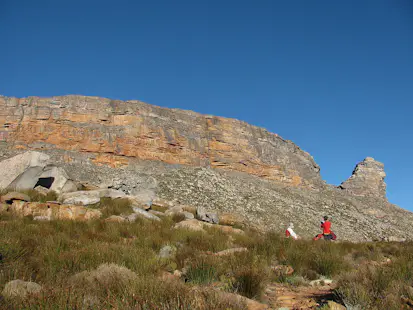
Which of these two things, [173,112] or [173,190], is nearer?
[173,190]

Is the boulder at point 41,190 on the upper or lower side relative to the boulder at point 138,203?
upper

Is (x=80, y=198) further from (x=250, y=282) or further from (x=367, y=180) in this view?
(x=367, y=180)

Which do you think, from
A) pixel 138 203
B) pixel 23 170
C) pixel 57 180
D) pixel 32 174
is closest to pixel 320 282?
pixel 138 203

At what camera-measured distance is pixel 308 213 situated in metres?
33.4

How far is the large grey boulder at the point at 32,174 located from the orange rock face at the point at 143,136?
50.3 ft

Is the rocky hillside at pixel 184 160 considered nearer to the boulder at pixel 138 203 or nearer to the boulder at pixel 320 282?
the boulder at pixel 138 203

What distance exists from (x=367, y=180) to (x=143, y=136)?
176 feet

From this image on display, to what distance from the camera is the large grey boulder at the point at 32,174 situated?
56.2ft

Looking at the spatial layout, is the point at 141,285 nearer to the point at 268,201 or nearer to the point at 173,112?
the point at 268,201

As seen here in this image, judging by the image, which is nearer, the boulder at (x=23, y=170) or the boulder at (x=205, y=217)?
the boulder at (x=23, y=170)

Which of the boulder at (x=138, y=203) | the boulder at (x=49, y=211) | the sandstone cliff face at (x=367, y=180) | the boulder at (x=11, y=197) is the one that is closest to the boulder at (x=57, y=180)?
the boulder at (x=138, y=203)

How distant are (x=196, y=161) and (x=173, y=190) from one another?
45.6 feet

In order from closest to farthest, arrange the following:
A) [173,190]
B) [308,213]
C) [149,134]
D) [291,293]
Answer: [291,293], [173,190], [308,213], [149,134]

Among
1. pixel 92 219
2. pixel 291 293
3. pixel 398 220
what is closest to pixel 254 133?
pixel 398 220
